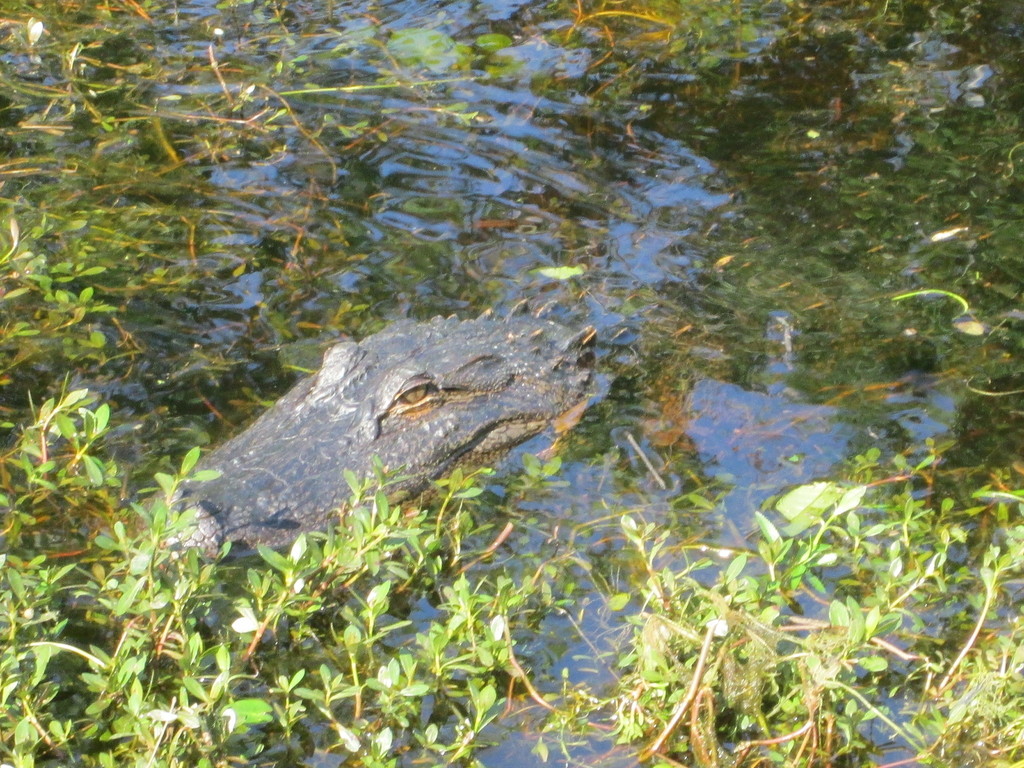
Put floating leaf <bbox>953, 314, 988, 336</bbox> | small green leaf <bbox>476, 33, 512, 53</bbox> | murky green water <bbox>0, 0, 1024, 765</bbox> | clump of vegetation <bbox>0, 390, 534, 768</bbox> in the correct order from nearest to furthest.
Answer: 1. clump of vegetation <bbox>0, 390, 534, 768</bbox>
2. murky green water <bbox>0, 0, 1024, 765</bbox>
3. floating leaf <bbox>953, 314, 988, 336</bbox>
4. small green leaf <bbox>476, 33, 512, 53</bbox>

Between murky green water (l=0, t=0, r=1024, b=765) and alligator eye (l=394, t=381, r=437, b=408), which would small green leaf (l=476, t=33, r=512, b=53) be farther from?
alligator eye (l=394, t=381, r=437, b=408)

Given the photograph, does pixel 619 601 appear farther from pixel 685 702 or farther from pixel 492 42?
pixel 492 42

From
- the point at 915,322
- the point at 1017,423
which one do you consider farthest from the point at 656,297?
the point at 1017,423

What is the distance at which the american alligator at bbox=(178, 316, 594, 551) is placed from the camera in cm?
374

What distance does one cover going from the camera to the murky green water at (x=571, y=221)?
4.31 metres

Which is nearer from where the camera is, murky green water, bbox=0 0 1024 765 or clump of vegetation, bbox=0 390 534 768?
clump of vegetation, bbox=0 390 534 768

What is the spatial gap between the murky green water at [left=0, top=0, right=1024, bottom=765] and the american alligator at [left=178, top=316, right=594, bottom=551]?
0.82ft

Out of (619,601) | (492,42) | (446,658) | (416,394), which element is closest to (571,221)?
(416,394)

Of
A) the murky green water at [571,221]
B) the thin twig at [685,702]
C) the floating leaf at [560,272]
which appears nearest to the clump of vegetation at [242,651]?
the murky green water at [571,221]

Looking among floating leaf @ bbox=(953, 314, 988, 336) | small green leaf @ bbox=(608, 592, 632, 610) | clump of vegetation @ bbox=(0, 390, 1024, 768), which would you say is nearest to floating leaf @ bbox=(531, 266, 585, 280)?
floating leaf @ bbox=(953, 314, 988, 336)

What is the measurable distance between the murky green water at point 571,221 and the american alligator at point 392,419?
25 cm

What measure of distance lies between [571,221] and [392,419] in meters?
1.96

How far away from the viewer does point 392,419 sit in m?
4.17

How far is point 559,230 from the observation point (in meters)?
5.64
